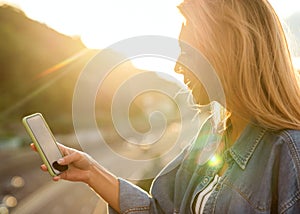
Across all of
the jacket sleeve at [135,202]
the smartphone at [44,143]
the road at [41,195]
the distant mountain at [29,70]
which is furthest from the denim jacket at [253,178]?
the distant mountain at [29,70]

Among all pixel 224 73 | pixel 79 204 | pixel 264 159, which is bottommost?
pixel 79 204

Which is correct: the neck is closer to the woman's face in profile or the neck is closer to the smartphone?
the woman's face in profile

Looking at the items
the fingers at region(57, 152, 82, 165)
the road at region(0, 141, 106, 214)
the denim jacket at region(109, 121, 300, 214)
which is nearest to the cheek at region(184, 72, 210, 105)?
the denim jacket at region(109, 121, 300, 214)

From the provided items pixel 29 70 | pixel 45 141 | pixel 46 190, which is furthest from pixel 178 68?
pixel 29 70

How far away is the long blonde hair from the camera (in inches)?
106

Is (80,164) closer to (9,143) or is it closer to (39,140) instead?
(39,140)

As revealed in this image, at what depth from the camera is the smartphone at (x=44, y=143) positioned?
131 inches

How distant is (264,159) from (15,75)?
35.4m

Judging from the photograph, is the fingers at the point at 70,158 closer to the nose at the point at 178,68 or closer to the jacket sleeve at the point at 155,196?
the jacket sleeve at the point at 155,196

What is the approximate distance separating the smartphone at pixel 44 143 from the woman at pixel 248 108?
25.7 inches

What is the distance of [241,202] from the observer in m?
2.71

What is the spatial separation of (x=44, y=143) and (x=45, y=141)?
0.02m

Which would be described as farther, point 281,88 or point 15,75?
point 15,75

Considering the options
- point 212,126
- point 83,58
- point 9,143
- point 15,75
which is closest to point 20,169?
point 9,143
